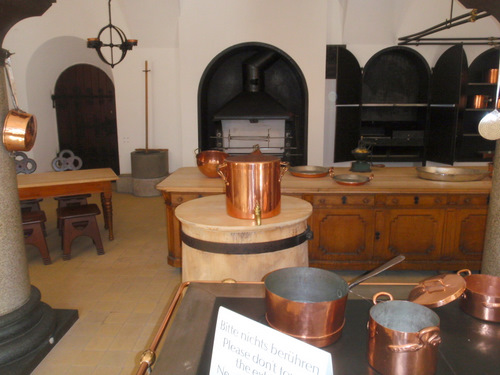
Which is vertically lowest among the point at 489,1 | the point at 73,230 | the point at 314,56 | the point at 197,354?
the point at 73,230

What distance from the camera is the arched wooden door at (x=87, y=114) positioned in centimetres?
784

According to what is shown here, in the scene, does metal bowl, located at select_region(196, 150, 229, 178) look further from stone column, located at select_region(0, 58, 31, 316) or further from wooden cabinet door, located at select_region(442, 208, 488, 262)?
wooden cabinet door, located at select_region(442, 208, 488, 262)

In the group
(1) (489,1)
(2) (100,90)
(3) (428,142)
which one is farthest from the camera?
(2) (100,90)

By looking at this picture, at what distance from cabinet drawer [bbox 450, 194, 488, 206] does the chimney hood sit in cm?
318

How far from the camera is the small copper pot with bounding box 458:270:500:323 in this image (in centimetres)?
102

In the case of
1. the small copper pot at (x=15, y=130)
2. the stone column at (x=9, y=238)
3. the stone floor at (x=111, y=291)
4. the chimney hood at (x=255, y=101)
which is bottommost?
the stone floor at (x=111, y=291)

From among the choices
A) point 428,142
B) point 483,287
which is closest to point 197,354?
point 483,287

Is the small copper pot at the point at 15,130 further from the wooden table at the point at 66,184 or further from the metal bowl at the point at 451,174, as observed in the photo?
the metal bowl at the point at 451,174

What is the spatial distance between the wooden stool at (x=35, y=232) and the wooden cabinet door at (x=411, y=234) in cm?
311

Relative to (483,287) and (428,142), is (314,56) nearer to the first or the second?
(428,142)

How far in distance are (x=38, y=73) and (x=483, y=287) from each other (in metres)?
7.76

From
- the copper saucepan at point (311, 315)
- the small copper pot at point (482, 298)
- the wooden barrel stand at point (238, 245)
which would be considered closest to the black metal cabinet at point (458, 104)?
the wooden barrel stand at point (238, 245)

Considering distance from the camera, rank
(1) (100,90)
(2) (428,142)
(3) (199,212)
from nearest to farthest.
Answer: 1. (3) (199,212)
2. (2) (428,142)
3. (1) (100,90)

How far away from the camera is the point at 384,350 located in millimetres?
847
